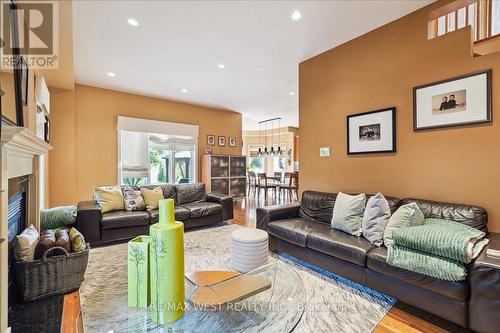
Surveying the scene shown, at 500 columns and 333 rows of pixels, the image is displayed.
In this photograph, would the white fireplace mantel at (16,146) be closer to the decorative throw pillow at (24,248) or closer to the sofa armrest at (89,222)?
the decorative throw pillow at (24,248)

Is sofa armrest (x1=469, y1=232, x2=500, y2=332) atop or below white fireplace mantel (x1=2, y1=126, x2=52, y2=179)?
below

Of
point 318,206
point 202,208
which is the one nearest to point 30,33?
point 202,208

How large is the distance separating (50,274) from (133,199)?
2.12 m

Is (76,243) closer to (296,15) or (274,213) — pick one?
(274,213)

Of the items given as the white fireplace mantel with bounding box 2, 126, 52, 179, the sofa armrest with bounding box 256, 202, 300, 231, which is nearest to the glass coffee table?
the white fireplace mantel with bounding box 2, 126, 52, 179

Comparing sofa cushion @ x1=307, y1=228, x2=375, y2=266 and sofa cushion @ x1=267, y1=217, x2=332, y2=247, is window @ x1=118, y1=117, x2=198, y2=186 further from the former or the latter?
sofa cushion @ x1=307, y1=228, x2=375, y2=266

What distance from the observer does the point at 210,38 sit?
319 cm

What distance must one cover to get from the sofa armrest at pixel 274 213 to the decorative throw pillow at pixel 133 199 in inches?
77.1

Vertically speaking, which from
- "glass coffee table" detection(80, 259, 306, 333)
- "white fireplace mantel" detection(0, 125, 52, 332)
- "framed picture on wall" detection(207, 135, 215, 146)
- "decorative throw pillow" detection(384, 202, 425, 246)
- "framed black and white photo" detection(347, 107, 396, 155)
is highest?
"framed picture on wall" detection(207, 135, 215, 146)

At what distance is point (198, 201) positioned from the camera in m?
4.62

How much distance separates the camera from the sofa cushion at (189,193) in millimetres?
4410

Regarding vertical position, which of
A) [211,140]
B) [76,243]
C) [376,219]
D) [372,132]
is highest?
[211,140]

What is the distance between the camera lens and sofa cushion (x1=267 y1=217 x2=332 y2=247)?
262 cm

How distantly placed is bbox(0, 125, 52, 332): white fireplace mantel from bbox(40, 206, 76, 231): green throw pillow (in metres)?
0.54
